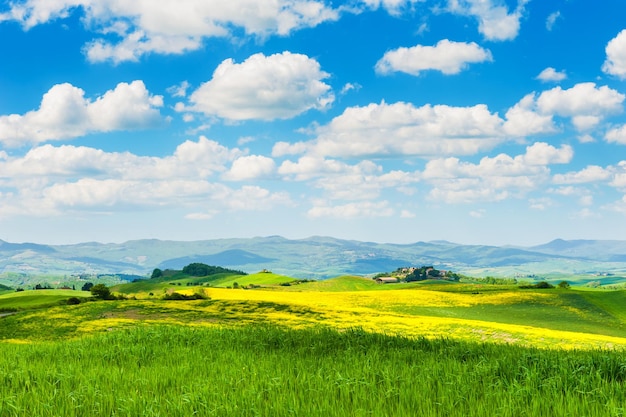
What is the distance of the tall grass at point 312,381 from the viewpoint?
29.0 feet

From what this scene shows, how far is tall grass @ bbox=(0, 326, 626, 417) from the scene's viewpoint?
8.85 m

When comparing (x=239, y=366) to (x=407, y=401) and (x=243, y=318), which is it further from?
(x=243, y=318)

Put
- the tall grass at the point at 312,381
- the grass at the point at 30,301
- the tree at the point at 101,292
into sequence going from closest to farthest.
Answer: the tall grass at the point at 312,381, the tree at the point at 101,292, the grass at the point at 30,301

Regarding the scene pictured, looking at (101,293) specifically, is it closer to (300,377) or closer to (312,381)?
(300,377)

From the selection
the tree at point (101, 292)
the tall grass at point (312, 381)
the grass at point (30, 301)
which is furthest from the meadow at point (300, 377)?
the grass at point (30, 301)

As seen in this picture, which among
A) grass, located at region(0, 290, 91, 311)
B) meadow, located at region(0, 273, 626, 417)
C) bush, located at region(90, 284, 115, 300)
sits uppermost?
meadow, located at region(0, 273, 626, 417)

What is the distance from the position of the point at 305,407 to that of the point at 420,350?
777cm

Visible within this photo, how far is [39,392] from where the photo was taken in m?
11.0

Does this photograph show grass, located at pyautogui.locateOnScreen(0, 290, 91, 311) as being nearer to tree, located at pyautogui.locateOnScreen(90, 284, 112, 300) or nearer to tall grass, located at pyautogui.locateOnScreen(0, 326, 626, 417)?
tree, located at pyautogui.locateOnScreen(90, 284, 112, 300)

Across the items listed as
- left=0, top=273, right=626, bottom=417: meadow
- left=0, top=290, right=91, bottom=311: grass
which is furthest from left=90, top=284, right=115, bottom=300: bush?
left=0, top=273, right=626, bottom=417: meadow

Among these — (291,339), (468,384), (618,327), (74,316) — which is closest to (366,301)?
(618,327)

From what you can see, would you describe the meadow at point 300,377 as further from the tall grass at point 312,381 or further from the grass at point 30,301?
the grass at point 30,301

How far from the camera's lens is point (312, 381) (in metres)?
10.8

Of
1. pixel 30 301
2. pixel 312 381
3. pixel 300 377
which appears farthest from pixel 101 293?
pixel 312 381
